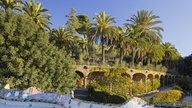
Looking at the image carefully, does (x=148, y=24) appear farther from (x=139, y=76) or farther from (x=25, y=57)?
(x=25, y=57)

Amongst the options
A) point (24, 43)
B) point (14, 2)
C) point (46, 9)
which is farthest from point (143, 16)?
point (24, 43)

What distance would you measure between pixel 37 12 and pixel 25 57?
1727 centimetres

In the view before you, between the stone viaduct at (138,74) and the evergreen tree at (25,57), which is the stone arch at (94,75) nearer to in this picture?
the stone viaduct at (138,74)

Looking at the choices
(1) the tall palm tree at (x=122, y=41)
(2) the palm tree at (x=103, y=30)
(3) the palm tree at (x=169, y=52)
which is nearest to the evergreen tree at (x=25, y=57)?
(2) the palm tree at (x=103, y=30)

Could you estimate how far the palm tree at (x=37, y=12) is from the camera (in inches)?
1496

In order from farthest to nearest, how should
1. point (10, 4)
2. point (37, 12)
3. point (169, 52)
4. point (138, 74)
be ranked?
1. point (169, 52)
2. point (138, 74)
3. point (37, 12)
4. point (10, 4)

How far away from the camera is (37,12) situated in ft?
127

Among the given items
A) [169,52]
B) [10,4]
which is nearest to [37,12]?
[10,4]

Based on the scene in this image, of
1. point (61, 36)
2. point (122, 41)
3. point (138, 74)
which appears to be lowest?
point (138, 74)

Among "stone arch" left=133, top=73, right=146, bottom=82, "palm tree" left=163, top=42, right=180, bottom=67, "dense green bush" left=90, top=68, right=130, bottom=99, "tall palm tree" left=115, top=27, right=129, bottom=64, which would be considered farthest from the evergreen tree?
"palm tree" left=163, top=42, right=180, bottom=67

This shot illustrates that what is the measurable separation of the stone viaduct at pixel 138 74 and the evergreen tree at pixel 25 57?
14.9 meters

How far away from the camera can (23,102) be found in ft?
31.3

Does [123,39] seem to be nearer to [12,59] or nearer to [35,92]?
[12,59]

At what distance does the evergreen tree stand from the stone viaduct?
14892 mm
